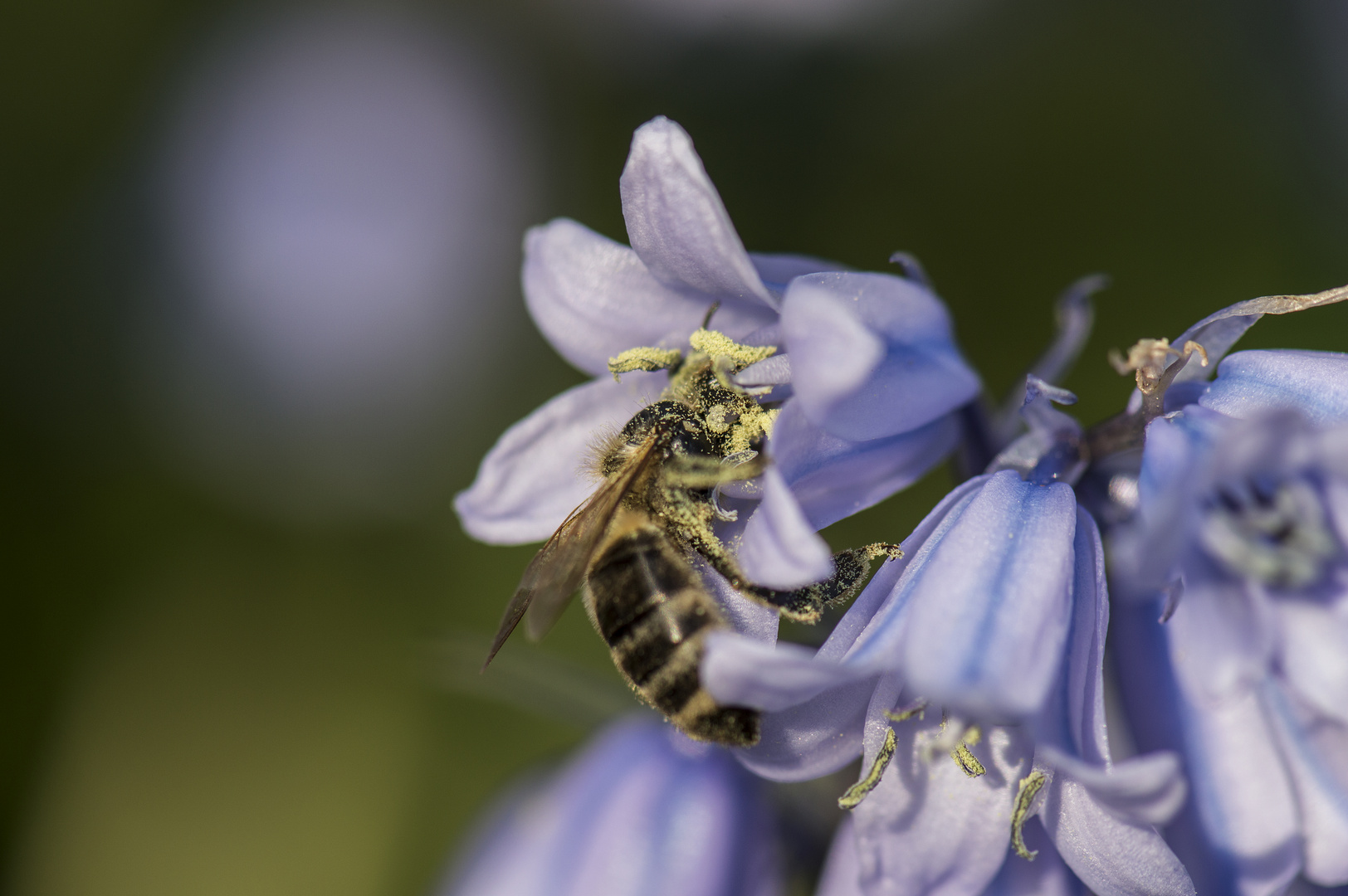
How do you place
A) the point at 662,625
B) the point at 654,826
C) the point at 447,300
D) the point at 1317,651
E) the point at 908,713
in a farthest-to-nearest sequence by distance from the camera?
the point at 447,300
the point at 654,826
the point at 662,625
the point at 908,713
the point at 1317,651

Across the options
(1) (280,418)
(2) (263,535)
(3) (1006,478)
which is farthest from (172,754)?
(3) (1006,478)

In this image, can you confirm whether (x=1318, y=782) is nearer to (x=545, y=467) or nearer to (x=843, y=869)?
(x=843, y=869)

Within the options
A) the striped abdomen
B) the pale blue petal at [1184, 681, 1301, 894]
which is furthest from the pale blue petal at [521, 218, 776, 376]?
the pale blue petal at [1184, 681, 1301, 894]

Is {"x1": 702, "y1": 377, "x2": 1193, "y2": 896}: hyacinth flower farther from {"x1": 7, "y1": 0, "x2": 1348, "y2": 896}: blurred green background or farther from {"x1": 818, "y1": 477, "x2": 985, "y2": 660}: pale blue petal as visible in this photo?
{"x1": 7, "y1": 0, "x2": 1348, "y2": 896}: blurred green background

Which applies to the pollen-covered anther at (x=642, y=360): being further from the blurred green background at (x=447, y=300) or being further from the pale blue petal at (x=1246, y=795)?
the blurred green background at (x=447, y=300)

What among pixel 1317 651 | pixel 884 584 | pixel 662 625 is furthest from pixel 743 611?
pixel 1317 651

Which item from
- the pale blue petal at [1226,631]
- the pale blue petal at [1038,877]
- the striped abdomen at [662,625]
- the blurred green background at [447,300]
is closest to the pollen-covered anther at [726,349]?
the striped abdomen at [662,625]
